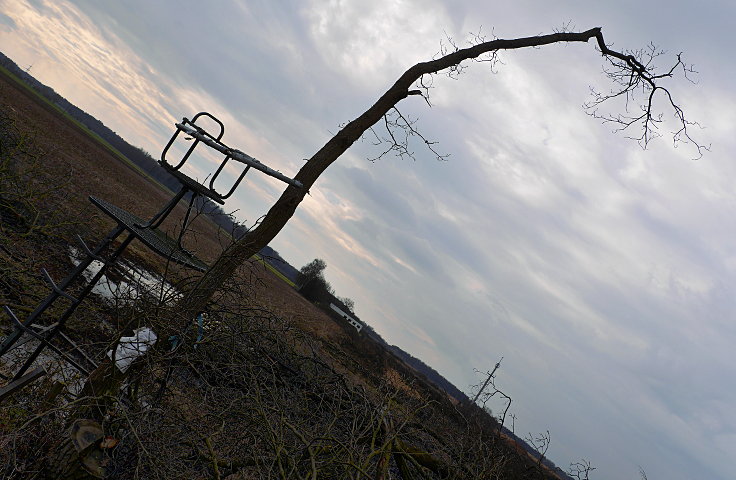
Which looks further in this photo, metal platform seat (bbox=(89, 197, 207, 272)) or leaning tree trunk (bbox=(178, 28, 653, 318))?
leaning tree trunk (bbox=(178, 28, 653, 318))

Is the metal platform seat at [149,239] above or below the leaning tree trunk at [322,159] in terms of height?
below

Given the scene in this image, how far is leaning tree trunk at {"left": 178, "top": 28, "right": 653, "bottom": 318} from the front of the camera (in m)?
3.38

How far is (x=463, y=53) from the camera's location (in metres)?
4.43

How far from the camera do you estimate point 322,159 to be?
3951mm

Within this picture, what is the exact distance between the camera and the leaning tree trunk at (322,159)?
3.38m

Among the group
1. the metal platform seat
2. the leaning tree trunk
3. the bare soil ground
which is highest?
A: the leaning tree trunk

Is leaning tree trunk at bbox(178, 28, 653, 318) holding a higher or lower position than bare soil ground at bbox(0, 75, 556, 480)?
higher

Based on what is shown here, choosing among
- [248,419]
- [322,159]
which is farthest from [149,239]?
[322,159]

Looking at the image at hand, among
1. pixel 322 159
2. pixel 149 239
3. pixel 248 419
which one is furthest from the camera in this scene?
pixel 322 159

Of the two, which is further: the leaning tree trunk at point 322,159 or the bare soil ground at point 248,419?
the leaning tree trunk at point 322,159

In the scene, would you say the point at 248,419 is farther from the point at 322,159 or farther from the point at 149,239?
the point at 322,159

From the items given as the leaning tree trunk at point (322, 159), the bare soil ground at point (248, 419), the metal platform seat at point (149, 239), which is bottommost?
the bare soil ground at point (248, 419)

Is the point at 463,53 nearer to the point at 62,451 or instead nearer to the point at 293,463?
the point at 293,463

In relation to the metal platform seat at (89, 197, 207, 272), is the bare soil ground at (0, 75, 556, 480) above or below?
below
